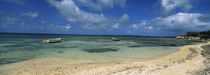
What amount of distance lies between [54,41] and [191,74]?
3008 centimetres

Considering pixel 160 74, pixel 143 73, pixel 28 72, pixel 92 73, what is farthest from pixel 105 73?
pixel 28 72

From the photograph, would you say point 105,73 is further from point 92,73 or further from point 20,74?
point 20,74

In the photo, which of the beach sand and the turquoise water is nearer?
the beach sand

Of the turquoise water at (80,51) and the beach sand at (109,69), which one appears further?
the turquoise water at (80,51)

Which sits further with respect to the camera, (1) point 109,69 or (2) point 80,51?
(2) point 80,51

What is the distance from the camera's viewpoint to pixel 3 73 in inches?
257

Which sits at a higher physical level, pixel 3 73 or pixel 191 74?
pixel 191 74

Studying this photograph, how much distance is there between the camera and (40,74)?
6.27 metres

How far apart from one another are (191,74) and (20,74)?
963 cm

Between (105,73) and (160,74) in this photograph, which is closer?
(160,74)

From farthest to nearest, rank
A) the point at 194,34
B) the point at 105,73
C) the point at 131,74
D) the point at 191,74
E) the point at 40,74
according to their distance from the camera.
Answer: the point at 194,34 → the point at 40,74 → the point at 105,73 → the point at 131,74 → the point at 191,74

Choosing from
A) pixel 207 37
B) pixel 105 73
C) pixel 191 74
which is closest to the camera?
pixel 191 74

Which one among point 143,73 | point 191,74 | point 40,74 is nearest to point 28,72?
point 40,74

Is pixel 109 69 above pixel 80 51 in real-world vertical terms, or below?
above
